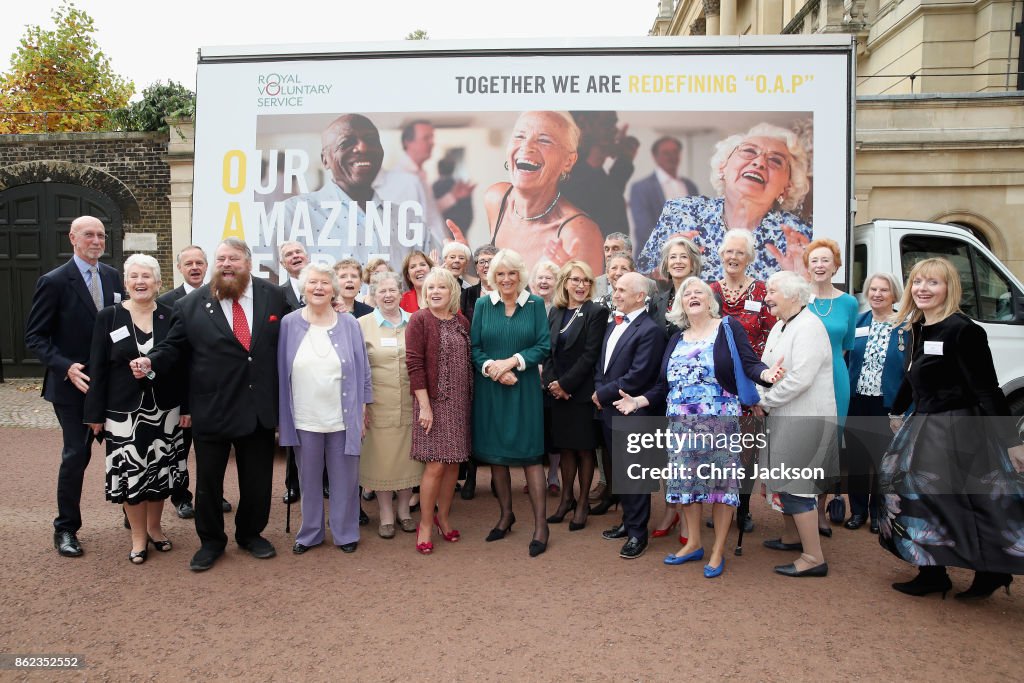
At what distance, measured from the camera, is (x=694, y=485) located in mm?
4105

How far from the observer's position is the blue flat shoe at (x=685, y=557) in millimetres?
4258

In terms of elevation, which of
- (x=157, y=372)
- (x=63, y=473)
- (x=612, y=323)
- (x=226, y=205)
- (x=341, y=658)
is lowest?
(x=341, y=658)

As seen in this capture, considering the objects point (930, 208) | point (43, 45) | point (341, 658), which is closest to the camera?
point (341, 658)

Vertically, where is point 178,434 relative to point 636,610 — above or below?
above

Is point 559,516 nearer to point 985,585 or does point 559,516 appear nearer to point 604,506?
point 604,506

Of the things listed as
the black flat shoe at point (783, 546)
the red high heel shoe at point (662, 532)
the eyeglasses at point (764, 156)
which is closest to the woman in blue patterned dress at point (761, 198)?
the eyeglasses at point (764, 156)

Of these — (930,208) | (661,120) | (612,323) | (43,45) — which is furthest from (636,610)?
(43,45)

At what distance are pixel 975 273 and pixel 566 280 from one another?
13.9 feet

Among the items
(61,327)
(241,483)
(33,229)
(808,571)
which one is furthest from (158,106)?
(808,571)

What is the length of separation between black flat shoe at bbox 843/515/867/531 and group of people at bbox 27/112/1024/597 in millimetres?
39

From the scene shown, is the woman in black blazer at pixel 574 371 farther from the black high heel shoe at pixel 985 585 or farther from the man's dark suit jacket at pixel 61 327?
the man's dark suit jacket at pixel 61 327

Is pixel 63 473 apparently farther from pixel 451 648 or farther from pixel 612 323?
pixel 612 323

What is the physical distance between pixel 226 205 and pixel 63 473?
289 cm

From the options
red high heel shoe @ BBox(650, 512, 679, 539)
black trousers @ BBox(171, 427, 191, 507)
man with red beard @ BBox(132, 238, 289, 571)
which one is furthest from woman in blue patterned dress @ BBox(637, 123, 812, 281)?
black trousers @ BBox(171, 427, 191, 507)
